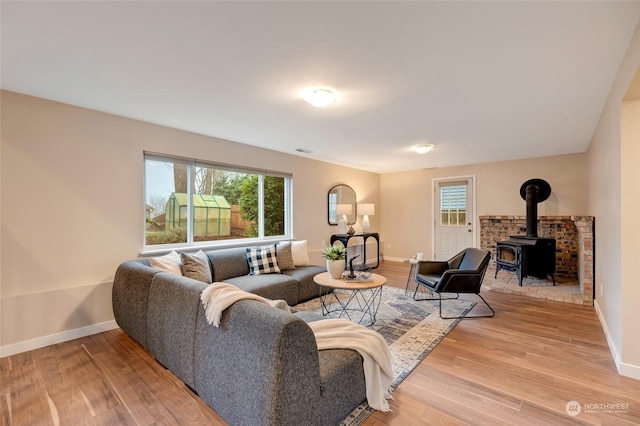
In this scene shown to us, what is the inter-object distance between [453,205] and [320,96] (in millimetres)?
4964

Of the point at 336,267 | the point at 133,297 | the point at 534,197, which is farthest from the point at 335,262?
the point at 534,197

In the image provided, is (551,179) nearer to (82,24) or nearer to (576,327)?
(576,327)

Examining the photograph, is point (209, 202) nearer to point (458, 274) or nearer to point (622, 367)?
point (458, 274)

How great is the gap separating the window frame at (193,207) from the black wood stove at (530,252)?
380cm

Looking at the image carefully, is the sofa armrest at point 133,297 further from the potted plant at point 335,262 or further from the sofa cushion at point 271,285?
the potted plant at point 335,262

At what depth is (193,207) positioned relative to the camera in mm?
3811

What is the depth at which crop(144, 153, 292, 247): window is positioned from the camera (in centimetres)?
350

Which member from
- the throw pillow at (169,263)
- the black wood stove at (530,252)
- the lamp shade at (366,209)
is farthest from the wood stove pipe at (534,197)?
the throw pillow at (169,263)

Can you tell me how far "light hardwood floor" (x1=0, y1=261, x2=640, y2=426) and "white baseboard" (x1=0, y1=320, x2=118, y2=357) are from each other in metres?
0.07

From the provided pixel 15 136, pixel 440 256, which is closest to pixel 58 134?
pixel 15 136

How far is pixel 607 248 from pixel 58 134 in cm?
541

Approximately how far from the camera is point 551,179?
17.2 ft

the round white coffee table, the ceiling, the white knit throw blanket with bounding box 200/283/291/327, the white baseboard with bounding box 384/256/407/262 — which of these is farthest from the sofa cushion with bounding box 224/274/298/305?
the white baseboard with bounding box 384/256/407/262

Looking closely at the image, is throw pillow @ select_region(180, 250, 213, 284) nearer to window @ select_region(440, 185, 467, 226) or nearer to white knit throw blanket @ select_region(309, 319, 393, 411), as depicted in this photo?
white knit throw blanket @ select_region(309, 319, 393, 411)
